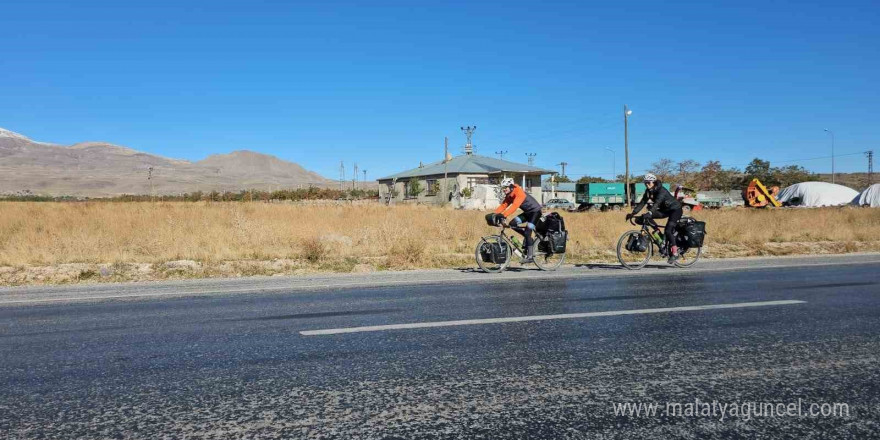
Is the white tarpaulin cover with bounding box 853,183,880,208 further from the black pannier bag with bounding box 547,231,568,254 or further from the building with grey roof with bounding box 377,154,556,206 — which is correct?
the black pannier bag with bounding box 547,231,568,254

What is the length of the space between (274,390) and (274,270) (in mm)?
9282

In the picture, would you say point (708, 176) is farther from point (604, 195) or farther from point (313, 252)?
point (313, 252)

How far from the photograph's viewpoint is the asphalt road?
3416mm

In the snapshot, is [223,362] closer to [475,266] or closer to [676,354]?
[676,354]

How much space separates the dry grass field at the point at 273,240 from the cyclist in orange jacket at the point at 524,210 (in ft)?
7.68

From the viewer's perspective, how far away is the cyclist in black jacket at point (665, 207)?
41.4 ft

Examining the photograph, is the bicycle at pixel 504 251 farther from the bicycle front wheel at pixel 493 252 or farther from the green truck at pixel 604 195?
the green truck at pixel 604 195

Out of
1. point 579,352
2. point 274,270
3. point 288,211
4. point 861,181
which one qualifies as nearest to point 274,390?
point 579,352

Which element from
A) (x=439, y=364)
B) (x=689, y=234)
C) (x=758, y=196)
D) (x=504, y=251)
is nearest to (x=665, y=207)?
(x=689, y=234)

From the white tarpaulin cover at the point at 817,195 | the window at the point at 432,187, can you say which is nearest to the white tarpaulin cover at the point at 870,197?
the white tarpaulin cover at the point at 817,195

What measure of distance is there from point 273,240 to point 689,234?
35.7 ft

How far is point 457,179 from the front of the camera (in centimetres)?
5831

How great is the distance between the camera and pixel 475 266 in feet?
45.2

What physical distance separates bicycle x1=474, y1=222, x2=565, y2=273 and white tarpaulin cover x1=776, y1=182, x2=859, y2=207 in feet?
181
